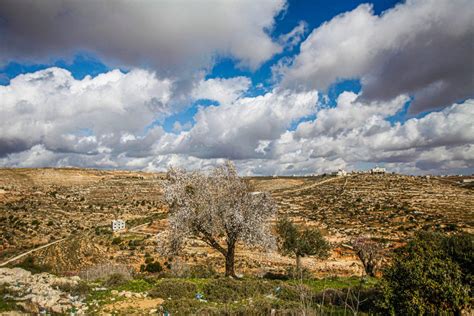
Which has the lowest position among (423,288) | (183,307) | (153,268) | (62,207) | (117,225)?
(153,268)

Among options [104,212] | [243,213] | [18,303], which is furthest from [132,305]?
[104,212]

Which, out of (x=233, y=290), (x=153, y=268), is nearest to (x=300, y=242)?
(x=233, y=290)

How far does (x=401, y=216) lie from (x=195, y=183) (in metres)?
46.7

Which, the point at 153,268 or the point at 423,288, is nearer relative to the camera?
the point at 423,288

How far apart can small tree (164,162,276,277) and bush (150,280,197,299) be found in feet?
16.3

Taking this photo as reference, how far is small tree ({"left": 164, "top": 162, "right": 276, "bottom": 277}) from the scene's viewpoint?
2302cm

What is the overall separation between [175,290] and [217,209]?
23.0 ft

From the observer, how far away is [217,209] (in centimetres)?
2325

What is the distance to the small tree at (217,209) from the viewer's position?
23.0 m

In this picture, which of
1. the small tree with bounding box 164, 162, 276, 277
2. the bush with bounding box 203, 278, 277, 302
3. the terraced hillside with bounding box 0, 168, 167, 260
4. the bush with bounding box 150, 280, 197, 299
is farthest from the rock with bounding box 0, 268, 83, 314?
the terraced hillside with bounding box 0, 168, 167, 260

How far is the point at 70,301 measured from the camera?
15.7 meters

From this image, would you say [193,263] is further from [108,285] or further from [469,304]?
[469,304]

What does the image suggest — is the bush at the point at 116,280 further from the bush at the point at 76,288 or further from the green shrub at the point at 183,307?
the green shrub at the point at 183,307

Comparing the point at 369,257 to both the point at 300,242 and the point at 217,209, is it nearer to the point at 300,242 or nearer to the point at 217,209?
the point at 300,242
